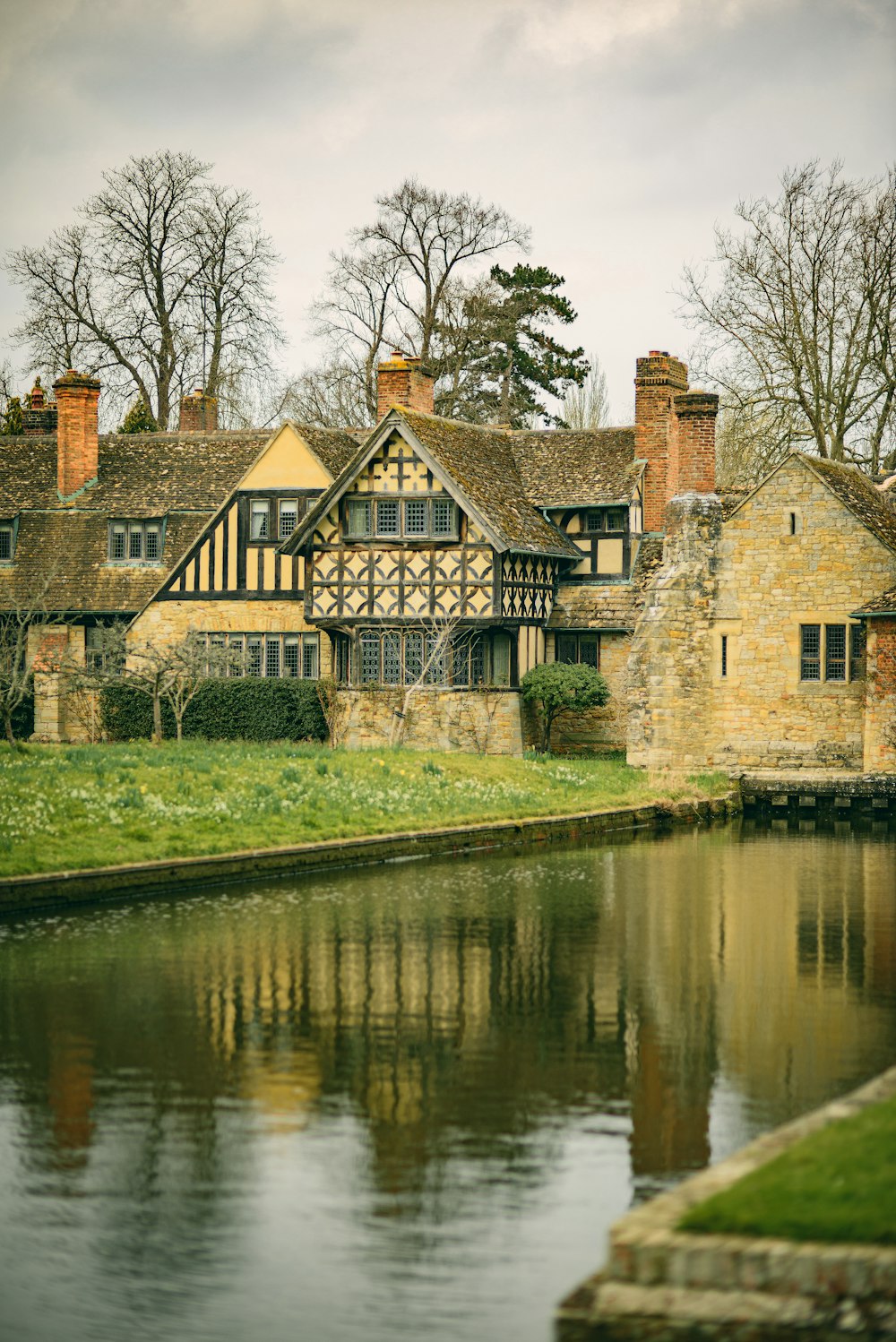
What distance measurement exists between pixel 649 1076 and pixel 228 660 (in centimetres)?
2196

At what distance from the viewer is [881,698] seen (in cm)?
2977

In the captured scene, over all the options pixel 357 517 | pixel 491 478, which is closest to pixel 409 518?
pixel 357 517

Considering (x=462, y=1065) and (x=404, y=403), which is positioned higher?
(x=404, y=403)

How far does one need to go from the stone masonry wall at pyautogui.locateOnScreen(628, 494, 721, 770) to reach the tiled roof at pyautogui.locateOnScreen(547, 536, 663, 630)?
1652mm

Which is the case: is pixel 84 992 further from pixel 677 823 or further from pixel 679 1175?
pixel 677 823

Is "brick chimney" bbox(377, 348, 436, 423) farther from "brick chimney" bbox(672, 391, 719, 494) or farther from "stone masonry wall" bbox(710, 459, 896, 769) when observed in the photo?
"stone masonry wall" bbox(710, 459, 896, 769)

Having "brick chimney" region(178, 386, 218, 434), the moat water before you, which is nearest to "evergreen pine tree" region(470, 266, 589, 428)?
"brick chimney" region(178, 386, 218, 434)

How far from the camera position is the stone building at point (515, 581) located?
103 ft

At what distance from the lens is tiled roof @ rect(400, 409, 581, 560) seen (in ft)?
106

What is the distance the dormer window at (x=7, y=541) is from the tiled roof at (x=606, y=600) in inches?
480

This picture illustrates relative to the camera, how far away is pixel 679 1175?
27.5 ft

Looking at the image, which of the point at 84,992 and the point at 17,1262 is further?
the point at 84,992

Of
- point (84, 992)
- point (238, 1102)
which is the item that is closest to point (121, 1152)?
point (238, 1102)

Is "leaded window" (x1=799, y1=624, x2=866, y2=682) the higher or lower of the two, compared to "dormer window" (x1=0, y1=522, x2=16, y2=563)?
lower
